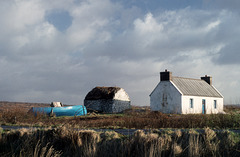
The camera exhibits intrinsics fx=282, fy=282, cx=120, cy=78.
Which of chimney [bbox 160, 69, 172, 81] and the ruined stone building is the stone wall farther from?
chimney [bbox 160, 69, 172, 81]

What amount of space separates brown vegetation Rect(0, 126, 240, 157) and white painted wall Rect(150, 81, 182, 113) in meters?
23.4

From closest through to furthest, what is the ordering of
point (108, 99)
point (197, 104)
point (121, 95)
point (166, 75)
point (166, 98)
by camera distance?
point (166, 98) → point (166, 75) → point (197, 104) → point (108, 99) → point (121, 95)

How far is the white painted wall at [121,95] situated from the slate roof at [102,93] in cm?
42

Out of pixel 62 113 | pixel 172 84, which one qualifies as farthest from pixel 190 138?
pixel 172 84

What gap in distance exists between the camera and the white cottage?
35.9 m

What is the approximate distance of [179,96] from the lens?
35656 mm

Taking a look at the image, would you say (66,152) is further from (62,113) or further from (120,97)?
(120,97)

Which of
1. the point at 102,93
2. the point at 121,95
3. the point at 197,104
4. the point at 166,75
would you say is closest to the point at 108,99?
the point at 102,93

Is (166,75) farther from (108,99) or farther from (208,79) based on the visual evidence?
(208,79)

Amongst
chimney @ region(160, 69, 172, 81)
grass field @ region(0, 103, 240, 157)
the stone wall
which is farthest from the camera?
the stone wall

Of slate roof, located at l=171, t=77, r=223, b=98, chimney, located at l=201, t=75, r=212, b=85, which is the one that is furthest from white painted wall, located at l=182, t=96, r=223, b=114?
chimney, located at l=201, t=75, r=212, b=85

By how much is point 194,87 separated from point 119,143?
31.3 m

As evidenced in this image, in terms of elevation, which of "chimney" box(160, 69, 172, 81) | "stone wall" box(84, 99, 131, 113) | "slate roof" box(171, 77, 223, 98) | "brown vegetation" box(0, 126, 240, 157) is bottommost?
"brown vegetation" box(0, 126, 240, 157)

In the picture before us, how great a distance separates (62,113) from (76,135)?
67.0 feet
